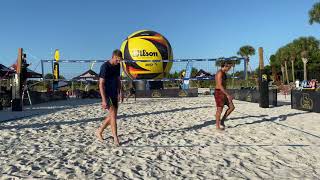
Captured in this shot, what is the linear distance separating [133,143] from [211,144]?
1.09 m

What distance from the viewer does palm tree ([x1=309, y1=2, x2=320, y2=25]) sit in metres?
36.6

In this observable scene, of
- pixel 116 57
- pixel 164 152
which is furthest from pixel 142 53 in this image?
pixel 164 152

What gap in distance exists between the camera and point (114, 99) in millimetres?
5441

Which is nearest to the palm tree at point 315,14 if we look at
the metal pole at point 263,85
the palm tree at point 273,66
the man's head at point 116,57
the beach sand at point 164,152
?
the palm tree at point 273,66

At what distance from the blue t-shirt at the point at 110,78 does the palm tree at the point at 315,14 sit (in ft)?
115

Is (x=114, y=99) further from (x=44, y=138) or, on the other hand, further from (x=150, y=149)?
(x=44, y=138)

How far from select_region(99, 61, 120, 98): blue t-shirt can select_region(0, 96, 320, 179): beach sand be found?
721 millimetres

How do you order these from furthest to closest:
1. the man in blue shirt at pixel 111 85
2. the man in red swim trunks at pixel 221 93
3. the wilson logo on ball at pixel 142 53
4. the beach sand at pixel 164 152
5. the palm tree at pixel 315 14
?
the palm tree at pixel 315 14 → the wilson logo on ball at pixel 142 53 → the man in red swim trunks at pixel 221 93 → the man in blue shirt at pixel 111 85 → the beach sand at pixel 164 152

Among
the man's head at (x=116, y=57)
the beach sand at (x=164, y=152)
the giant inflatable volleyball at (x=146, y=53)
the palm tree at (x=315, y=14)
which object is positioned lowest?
the beach sand at (x=164, y=152)

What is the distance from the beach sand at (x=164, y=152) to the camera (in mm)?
3971

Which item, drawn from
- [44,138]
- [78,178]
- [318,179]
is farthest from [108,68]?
[318,179]

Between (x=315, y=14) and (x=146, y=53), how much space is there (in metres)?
19.4

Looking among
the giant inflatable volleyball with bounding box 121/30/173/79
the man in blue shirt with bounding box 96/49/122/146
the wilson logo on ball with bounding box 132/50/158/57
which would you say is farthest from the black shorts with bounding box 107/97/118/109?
the wilson logo on ball with bounding box 132/50/158/57

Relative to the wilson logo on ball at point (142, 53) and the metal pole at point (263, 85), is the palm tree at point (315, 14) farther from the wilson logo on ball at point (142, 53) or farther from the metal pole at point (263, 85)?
the metal pole at point (263, 85)
